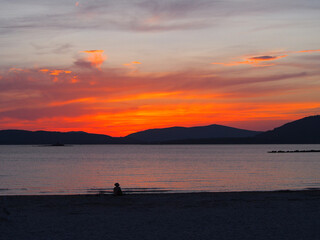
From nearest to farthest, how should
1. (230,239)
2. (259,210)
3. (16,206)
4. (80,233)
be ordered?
(230,239), (80,233), (259,210), (16,206)

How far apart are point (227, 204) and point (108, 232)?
28.1 ft

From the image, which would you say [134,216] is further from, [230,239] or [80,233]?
[230,239]

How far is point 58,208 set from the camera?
19.0 metres

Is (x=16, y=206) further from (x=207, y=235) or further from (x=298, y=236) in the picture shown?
(x=298, y=236)

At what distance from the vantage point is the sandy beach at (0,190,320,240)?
13.1 meters

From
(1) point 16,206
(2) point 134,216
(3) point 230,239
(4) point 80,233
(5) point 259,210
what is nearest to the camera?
(3) point 230,239

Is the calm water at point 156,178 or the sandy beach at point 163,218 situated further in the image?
the calm water at point 156,178

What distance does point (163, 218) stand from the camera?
16234 mm

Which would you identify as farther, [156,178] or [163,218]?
[156,178]

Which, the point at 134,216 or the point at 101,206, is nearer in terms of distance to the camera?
the point at 134,216

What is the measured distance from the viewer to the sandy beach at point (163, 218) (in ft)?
43.0

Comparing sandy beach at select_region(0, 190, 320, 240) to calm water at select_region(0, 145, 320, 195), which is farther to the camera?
calm water at select_region(0, 145, 320, 195)

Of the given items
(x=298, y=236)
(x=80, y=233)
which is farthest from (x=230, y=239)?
(x=80, y=233)

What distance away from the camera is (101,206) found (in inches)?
771
